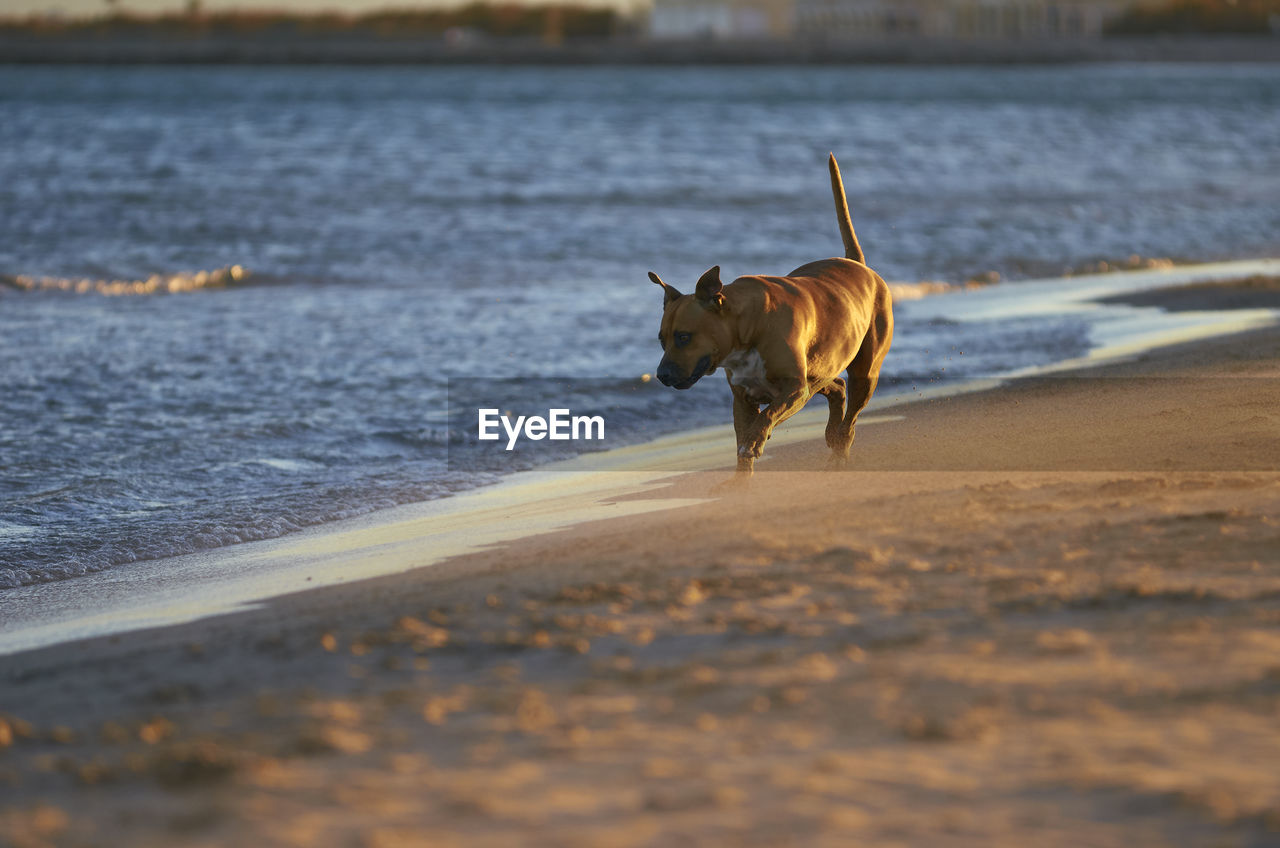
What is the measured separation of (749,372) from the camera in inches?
237

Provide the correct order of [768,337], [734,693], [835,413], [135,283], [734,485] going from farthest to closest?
[135,283] < [835,413] < [734,485] < [768,337] < [734,693]

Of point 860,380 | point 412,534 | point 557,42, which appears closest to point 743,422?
point 860,380

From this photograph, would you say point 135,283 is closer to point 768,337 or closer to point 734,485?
point 734,485

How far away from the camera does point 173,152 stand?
31844mm

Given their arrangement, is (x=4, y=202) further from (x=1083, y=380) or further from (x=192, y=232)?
(x=1083, y=380)

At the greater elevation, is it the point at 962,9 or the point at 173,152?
the point at 962,9

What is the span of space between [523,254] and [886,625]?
13.1m

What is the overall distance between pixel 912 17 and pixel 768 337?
455 ft

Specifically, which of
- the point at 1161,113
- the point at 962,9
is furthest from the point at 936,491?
the point at 962,9

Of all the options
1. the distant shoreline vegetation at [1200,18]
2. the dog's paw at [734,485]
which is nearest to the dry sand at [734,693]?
the dog's paw at [734,485]

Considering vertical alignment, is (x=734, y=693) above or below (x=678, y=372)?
below

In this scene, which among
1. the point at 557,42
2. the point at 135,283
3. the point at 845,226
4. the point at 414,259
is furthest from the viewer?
the point at 557,42

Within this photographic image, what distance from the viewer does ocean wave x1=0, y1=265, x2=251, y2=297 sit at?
14.1 meters

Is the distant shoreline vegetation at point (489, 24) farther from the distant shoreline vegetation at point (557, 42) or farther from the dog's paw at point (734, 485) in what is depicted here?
the dog's paw at point (734, 485)
